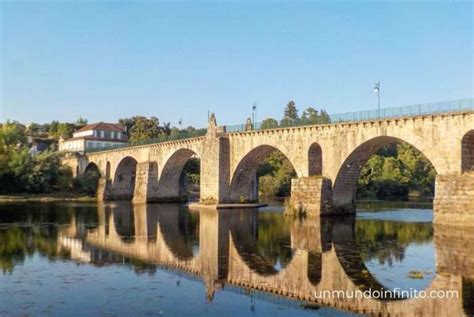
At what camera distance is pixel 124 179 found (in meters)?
82.0

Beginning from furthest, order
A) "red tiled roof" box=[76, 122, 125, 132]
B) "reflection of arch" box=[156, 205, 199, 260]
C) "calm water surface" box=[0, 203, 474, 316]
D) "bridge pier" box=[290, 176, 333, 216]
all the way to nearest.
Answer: "red tiled roof" box=[76, 122, 125, 132] → "bridge pier" box=[290, 176, 333, 216] → "reflection of arch" box=[156, 205, 199, 260] → "calm water surface" box=[0, 203, 474, 316]

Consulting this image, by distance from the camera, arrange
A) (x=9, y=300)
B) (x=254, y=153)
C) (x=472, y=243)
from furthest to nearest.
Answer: (x=254, y=153) → (x=472, y=243) → (x=9, y=300)

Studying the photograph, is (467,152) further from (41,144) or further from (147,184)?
(41,144)

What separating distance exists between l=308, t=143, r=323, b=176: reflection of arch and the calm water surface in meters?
9.39

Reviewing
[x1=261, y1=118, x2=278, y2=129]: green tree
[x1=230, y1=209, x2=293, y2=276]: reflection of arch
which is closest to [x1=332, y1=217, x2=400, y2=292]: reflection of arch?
[x1=230, y1=209, x2=293, y2=276]: reflection of arch

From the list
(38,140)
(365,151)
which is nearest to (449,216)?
(365,151)

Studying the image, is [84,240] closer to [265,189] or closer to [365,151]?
[365,151]

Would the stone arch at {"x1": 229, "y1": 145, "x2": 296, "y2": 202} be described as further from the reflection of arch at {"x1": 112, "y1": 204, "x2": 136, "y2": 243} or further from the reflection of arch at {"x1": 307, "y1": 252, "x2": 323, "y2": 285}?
the reflection of arch at {"x1": 307, "y1": 252, "x2": 323, "y2": 285}

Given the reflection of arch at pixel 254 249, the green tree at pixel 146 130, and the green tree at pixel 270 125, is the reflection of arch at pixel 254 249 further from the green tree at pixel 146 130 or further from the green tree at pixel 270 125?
the green tree at pixel 146 130

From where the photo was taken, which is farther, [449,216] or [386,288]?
[449,216]

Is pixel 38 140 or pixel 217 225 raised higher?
pixel 38 140

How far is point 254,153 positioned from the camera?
52625 mm

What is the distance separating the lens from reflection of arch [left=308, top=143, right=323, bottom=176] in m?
44.2

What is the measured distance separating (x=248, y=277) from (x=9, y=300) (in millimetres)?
7842
